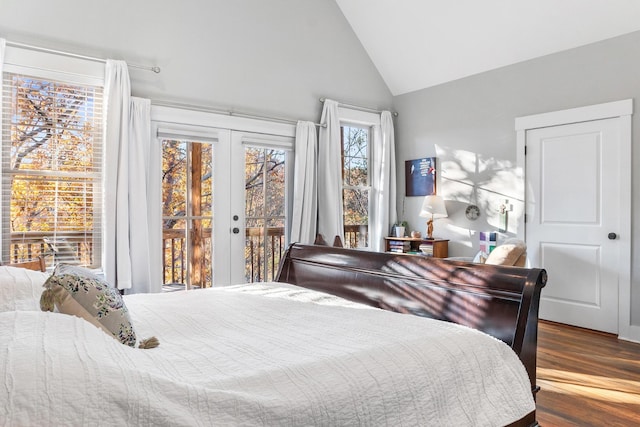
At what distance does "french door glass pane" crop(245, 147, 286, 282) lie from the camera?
465 cm

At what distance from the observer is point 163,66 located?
4.09 meters

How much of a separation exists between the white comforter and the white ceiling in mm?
3676

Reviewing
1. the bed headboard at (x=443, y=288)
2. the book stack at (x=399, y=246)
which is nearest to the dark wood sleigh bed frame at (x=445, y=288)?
the bed headboard at (x=443, y=288)

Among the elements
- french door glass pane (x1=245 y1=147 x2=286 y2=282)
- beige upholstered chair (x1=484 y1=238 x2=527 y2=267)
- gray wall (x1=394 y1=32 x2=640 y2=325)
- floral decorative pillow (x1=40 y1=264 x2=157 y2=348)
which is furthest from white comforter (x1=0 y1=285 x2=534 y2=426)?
gray wall (x1=394 y1=32 x2=640 y2=325)

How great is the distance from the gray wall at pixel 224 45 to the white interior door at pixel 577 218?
222 centimetres

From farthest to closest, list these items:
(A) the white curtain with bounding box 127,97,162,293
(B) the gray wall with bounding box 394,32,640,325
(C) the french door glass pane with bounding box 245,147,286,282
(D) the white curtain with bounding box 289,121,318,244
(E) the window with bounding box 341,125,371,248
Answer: (E) the window with bounding box 341,125,371,248 < (D) the white curtain with bounding box 289,121,318,244 < (C) the french door glass pane with bounding box 245,147,286,282 < (B) the gray wall with bounding box 394,32,640,325 < (A) the white curtain with bounding box 127,97,162,293

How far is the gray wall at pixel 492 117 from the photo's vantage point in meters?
3.97

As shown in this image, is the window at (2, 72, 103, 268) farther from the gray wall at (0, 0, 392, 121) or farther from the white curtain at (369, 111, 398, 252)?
the white curtain at (369, 111, 398, 252)

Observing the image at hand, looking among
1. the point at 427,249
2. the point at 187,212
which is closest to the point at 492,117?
the point at 427,249

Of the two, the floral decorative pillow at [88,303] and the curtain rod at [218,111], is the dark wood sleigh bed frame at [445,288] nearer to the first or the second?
the floral decorative pillow at [88,303]

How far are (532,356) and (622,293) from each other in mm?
2943

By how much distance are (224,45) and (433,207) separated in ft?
9.18

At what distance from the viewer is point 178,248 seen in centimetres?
418

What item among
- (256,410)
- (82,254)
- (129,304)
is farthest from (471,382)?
(82,254)
